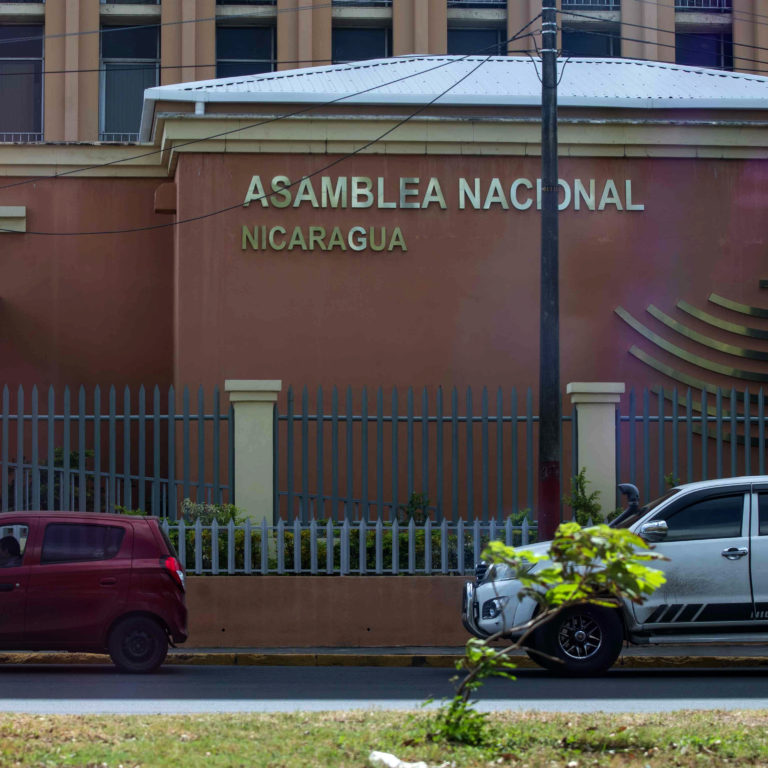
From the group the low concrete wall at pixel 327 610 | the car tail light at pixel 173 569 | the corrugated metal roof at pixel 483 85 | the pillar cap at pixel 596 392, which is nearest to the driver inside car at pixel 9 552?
the car tail light at pixel 173 569

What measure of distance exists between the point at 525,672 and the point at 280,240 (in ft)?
29.0

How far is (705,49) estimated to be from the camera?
3788 centimetres

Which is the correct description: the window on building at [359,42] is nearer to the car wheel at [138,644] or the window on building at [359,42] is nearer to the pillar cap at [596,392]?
the pillar cap at [596,392]

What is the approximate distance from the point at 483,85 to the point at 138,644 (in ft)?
40.0

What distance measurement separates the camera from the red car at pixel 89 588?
40.1 ft

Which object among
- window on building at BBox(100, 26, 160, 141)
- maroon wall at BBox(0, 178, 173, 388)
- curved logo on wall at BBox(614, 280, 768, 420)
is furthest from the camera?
window on building at BBox(100, 26, 160, 141)

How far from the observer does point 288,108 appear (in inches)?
787

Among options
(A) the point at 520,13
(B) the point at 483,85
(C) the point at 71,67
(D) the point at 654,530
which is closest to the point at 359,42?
(A) the point at 520,13

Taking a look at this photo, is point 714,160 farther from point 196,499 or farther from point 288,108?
point 196,499

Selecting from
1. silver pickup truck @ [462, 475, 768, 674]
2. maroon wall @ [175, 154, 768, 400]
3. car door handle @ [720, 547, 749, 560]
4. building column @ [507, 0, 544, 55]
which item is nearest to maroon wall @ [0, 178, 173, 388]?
maroon wall @ [175, 154, 768, 400]

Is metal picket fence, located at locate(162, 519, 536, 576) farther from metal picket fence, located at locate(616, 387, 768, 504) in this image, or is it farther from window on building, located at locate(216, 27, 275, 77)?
window on building, located at locate(216, 27, 275, 77)

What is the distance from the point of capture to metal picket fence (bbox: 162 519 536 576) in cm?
1472

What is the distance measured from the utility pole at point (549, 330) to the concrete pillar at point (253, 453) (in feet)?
10.2

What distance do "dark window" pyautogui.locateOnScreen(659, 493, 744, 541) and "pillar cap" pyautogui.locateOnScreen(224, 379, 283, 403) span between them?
201 inches
